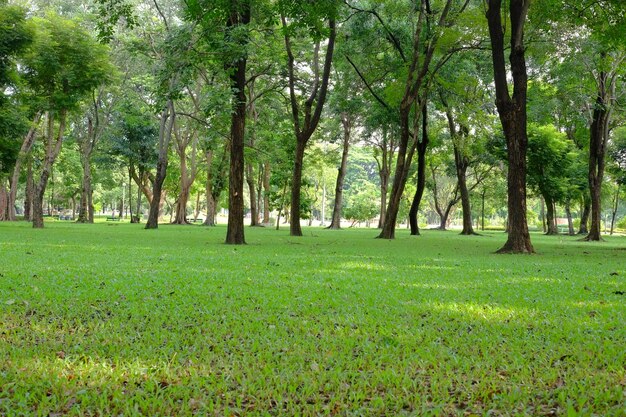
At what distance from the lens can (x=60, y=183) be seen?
55.7 metres

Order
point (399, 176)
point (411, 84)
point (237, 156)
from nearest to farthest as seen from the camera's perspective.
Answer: point (237, 156), point (411, 84), point (399, 176)

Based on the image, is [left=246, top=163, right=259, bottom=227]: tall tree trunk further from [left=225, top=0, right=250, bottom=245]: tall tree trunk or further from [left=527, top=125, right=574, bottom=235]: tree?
[left=225, top=0, right=250, bottom=245]: tall tree trunk

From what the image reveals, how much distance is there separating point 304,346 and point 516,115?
1102 cm

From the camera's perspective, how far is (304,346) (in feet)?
11.8

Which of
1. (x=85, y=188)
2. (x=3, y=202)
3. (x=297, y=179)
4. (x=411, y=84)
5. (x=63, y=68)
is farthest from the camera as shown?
(x=3, y=202)

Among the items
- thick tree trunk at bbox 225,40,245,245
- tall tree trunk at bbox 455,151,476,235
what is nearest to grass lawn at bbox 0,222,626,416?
thick tree trunk at bbox 225,40,245,245

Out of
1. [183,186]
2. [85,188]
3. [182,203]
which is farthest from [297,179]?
[85,188]

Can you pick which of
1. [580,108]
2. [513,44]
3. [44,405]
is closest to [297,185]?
[513,44]

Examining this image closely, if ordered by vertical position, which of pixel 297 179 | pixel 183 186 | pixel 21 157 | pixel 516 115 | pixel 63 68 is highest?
pixel 63 68

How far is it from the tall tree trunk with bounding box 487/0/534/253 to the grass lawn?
6.02 meters

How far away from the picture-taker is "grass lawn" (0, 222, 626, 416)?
2633 mm

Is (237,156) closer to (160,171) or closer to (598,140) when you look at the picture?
A: (160,171)

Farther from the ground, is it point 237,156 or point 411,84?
point 411,84

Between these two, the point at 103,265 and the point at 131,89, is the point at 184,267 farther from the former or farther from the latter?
the point at 131,89
